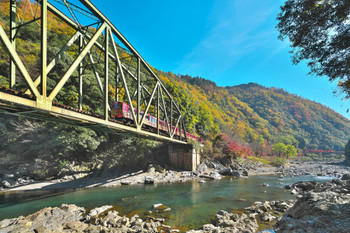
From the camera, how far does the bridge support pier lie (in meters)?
27.4

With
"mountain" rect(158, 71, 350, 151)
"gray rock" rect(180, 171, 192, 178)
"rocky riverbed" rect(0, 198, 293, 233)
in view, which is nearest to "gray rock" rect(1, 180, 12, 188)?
"rocky riverbed" rect(0, 198, 293, 233)

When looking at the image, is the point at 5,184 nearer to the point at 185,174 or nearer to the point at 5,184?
the point at 5,184

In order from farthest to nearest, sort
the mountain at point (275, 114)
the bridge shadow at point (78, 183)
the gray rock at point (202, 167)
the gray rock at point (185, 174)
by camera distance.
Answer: the mountain at point (275, 114) < the gray rock at point (202, 167) < the gray rock at point (185, 174) < the bridge shadow at point (78, 183)

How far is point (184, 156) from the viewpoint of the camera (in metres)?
27.9

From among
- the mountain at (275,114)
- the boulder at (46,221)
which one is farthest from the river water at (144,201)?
the mountain at (275,114)

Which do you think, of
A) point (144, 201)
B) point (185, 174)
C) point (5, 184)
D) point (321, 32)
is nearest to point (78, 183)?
point (5, 184)

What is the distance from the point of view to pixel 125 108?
1625 centimetres

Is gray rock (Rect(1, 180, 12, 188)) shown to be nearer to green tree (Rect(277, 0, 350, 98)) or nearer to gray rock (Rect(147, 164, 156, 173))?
gray rock (Rect(147, 164, 156, 173))

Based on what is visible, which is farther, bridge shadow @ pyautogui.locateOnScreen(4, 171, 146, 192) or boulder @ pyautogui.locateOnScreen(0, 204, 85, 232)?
bridge shadow @ pyautogui.locateOnScreen(4, 171, 146, 192)

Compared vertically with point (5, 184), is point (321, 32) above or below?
above

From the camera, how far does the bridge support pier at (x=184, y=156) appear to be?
1078 inches

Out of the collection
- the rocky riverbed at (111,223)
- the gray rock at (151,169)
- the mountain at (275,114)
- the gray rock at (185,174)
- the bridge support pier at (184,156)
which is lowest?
the gray rock at (185,174)

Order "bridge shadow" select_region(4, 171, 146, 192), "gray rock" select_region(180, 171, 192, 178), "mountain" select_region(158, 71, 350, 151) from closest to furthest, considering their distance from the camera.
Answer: "bridge shadow" select_region(4, 171, 146, 192) < "gray rock" select_region(180, 171, 192, 178) < "mountain" select_region(158, 71, 350, 151)

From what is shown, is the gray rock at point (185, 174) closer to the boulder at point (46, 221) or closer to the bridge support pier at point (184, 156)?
the bridge support pier at point (184, 156)
